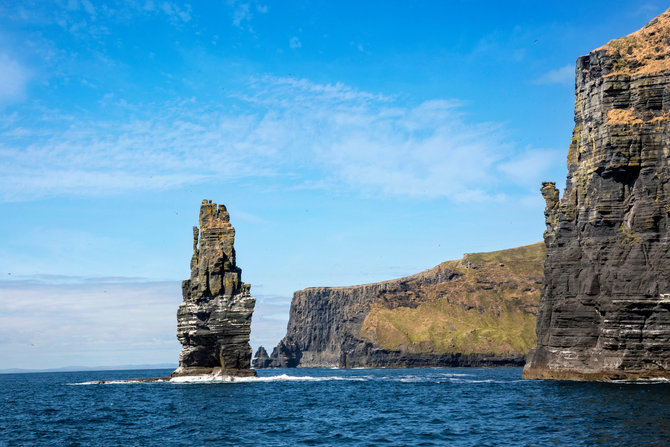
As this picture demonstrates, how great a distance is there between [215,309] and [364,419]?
57217 millimetres

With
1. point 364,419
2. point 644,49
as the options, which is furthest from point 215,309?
point 644,49

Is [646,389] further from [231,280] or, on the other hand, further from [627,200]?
[231,280]

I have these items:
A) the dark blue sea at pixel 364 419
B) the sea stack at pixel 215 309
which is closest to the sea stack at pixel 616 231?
the dark blue sea at pixel 364 419

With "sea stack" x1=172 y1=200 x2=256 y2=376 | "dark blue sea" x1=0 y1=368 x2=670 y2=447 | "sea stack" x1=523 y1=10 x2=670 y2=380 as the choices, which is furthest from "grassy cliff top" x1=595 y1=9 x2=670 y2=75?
"sea stack" x1=172 y1=200 x2=256 y2=376

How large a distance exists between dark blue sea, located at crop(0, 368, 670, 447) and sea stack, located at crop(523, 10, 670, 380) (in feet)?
19.3

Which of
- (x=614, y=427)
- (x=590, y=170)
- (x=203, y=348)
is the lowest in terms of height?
(x=614, y=427)

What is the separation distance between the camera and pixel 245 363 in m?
106

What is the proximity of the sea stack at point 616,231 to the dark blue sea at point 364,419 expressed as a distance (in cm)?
588

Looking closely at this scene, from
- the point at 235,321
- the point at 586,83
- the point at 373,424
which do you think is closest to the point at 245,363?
the point at 235,321

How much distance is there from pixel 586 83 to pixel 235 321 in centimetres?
6545

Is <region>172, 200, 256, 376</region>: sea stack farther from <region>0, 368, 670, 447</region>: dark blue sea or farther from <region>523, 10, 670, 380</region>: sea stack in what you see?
<region>523, 10, 670, 380</region>: sea stack

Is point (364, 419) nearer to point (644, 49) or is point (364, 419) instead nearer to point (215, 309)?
point (215, 309)

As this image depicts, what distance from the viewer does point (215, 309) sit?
10625 cm

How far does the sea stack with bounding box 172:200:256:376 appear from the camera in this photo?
104938mm
